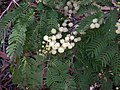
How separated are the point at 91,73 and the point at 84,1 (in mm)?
383

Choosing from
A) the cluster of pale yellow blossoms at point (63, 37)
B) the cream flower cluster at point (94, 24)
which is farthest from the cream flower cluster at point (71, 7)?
the cream flower cluster at point (94, 24)

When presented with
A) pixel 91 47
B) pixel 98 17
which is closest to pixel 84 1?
pixel 98 17

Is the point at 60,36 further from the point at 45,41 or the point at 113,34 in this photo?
the point at 113,34

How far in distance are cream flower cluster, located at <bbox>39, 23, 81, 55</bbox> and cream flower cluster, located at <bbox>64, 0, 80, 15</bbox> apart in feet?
0.26

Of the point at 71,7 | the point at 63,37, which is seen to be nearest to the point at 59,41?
the point at 63,37

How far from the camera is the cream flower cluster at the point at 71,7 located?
4.48 ft

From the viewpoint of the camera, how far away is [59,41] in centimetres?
135

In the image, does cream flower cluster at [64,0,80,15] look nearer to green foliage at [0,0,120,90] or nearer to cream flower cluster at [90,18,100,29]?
green foliage at [0,0,120,90]

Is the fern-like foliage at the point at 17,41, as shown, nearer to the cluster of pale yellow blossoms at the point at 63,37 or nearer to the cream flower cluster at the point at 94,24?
the cluster of pale yellow blossoms at the point at 63,37

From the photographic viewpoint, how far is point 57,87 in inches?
50.9

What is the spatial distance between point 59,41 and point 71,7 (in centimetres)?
18

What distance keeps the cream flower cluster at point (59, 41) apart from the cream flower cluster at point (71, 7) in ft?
0.26

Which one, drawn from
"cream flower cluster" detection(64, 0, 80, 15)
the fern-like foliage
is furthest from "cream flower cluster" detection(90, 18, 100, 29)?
the fern-like foliage

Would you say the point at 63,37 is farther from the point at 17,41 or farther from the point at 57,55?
the point at 17,41
